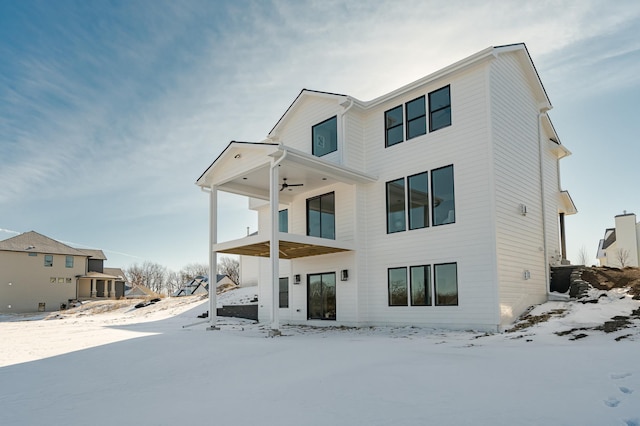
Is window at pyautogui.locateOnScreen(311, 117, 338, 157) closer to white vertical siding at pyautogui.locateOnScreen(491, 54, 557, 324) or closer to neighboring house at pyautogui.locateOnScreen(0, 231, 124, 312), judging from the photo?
white vertical siding at pyautogui.locateOnScreen(491, 54, 557, 324)

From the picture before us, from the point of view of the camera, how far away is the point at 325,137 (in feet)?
51.5

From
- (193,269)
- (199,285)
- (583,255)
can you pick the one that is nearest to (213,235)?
(583,255)

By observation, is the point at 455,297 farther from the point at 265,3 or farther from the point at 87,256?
the point at 87,256

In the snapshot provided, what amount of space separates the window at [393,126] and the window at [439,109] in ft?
3.54

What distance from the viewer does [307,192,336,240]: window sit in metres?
15.2

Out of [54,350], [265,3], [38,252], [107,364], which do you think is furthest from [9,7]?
[38,252]

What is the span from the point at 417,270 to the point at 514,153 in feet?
13.8

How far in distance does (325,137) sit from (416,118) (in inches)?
132

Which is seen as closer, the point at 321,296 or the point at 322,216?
the point at 321,296

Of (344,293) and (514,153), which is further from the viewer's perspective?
(344,293)

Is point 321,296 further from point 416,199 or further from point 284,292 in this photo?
point 416,199

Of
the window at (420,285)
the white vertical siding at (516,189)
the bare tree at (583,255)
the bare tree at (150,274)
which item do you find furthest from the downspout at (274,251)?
the bare tree at (150,274)

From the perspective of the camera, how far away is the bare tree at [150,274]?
8331 cm

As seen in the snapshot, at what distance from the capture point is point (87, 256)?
148 feet
